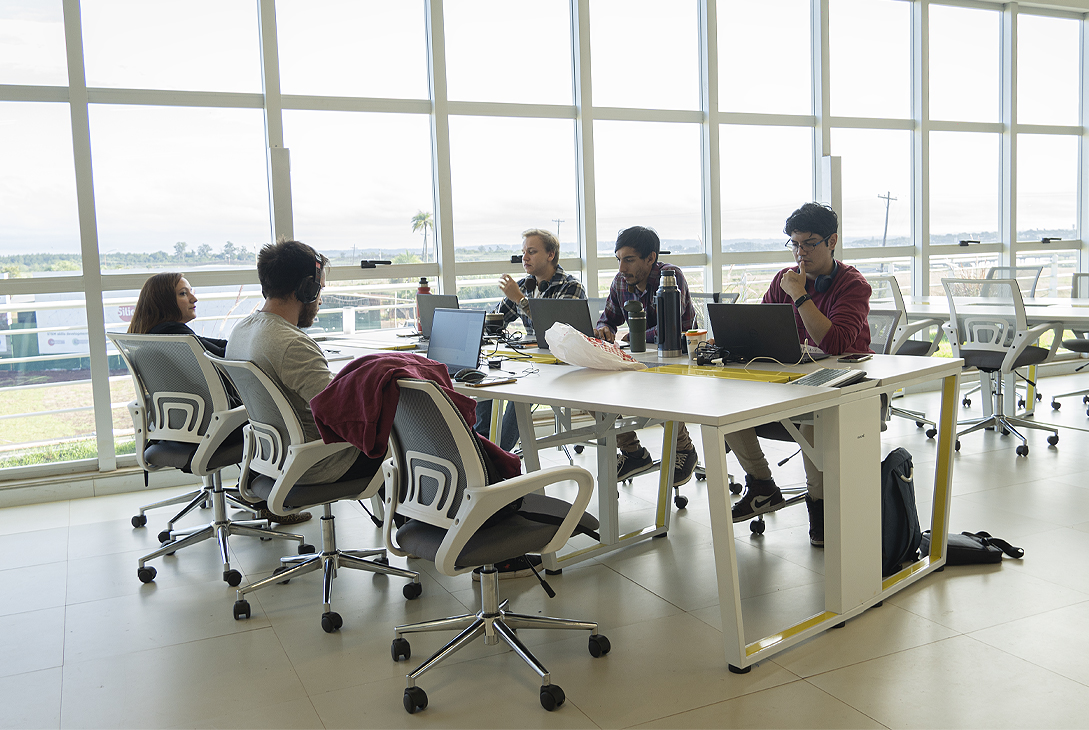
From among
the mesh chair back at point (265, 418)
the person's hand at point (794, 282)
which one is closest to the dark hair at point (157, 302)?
the mesh chair back at point (265, 418)

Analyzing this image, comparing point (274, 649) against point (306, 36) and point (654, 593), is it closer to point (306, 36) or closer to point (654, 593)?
point (654, 593)

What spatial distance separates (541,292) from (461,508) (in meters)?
2.50

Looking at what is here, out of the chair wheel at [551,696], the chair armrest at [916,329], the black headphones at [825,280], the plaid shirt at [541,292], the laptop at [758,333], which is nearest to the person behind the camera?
the chair wheel at [551,696]

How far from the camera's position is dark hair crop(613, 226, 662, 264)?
3.69 meters

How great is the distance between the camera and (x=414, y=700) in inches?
83.7

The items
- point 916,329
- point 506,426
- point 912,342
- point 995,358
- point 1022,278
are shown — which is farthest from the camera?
point 1022,278

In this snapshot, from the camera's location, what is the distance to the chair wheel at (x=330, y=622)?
2658 millimetres

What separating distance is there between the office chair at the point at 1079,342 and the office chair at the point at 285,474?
475 cm

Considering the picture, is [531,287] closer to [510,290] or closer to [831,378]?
[510,290]

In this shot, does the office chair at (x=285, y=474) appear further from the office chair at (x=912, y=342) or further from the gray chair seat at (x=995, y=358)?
the gray chair seat at (x=995, y=358)

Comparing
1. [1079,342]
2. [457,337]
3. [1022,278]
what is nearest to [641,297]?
[457,337]

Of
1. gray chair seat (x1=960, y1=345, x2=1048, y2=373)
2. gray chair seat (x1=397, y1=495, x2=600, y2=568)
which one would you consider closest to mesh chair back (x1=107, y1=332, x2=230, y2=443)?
gray chair seat (x1=397, y1=495, x2=600, y2=568)

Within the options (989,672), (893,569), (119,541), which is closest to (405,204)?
(119,541)

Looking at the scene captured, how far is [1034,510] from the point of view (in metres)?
3.63
